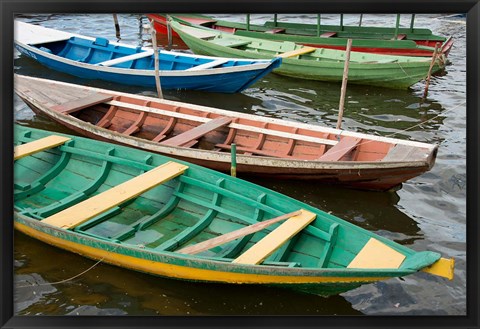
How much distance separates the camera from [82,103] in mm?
9828

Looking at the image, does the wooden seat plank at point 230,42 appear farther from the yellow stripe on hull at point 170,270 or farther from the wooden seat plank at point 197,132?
the yellow stripe on hull at point 170,270

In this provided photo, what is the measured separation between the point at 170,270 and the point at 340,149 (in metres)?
3.50

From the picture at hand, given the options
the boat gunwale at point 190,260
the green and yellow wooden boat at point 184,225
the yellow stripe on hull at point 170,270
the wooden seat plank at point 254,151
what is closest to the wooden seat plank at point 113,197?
the green and yellow wooden boat at point 184,225

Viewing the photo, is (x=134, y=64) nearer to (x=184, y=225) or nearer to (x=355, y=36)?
(x=355, y=36)

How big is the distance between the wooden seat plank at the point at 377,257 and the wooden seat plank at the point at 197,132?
397 centimetres

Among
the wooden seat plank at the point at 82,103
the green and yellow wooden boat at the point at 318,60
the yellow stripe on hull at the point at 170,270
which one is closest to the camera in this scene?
the yellow stripe on hull at the point at 170,270

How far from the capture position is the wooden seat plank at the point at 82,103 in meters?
9.63

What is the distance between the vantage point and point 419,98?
12.8 meters

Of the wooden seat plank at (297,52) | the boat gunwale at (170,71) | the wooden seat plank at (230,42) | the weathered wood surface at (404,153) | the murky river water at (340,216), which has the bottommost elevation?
the murky river water at (340,216)

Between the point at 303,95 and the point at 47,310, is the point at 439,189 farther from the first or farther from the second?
the point at 47,310

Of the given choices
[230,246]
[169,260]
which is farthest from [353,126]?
[169,260]

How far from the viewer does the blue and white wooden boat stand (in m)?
11.7


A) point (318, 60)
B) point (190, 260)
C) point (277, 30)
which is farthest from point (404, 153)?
point (277, 30)

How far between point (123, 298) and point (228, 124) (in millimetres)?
4022
